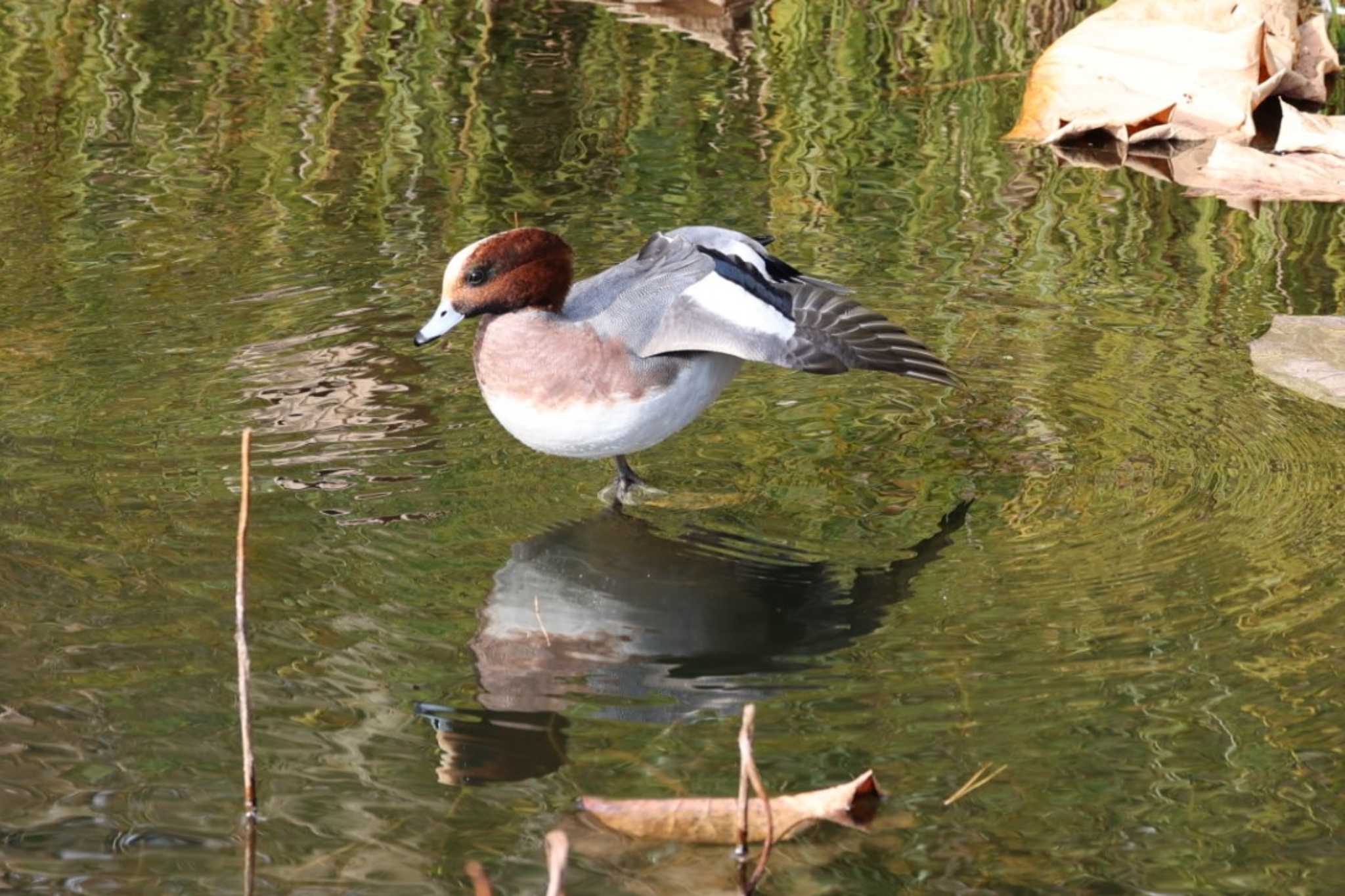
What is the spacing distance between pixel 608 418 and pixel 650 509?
0.38 m

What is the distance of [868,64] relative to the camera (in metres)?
8.23

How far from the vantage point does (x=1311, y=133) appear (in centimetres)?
693

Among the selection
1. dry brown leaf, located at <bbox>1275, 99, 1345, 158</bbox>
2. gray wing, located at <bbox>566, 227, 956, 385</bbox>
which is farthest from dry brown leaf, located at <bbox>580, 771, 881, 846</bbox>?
dry brown leaf, located at <bbox>1275, 99, 1345, 158</bbox>

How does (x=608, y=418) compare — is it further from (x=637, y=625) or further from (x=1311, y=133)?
(x=1311, y=133)

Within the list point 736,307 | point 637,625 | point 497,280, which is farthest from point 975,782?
point 497,280

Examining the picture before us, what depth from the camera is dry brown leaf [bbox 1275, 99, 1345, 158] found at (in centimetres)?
689

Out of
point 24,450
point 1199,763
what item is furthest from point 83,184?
point 1199,763

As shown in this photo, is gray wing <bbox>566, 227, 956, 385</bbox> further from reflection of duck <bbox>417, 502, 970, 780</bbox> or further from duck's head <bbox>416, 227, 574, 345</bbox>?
reflection of duck <bbox>417, 502, 970, 780</bbox>

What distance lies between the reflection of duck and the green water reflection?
2 centimetres

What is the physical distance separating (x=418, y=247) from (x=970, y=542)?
258 cm

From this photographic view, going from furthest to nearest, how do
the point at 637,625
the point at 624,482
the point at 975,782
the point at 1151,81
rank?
the point at 1151,81
the point at 624,482
the point at 637,625
the point at 975,782

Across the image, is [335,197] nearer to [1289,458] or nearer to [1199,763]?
[1289,458]

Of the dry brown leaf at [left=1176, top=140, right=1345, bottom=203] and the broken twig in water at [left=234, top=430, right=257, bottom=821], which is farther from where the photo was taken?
the dry brown leaf at [left=1176, top=140, right=1345, bottom=203]

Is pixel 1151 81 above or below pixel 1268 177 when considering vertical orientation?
above
